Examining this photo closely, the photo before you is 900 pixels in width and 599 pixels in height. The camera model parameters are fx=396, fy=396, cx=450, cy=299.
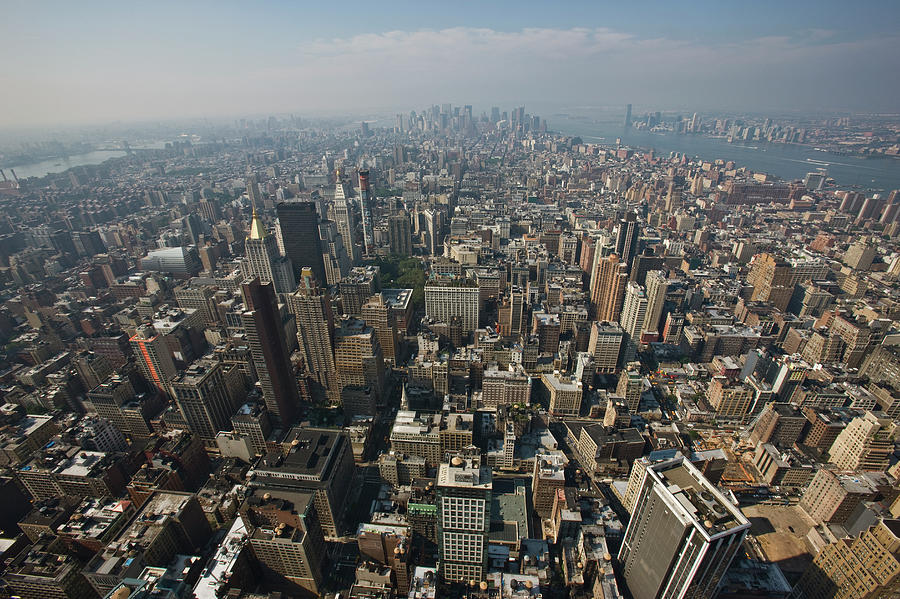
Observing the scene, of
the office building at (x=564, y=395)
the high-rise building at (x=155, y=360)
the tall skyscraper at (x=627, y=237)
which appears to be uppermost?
the tall skyscraper at (x=627, y=237)

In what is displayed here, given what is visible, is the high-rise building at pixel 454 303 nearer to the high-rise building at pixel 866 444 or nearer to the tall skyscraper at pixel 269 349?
the tall skyscraper at pixel 269 349

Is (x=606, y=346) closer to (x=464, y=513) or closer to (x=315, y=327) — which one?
(x=464, y=513)

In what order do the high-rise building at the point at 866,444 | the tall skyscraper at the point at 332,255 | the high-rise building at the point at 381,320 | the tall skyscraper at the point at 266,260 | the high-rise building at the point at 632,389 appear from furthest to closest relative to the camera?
the tall skyscraper at the point at 332,255 → the tall skyscraper at the point at 266,260 → the high-rise building at the point at 381,320 → the high-rise building at the point at 632,389 → the high-rise building at the point at 866,444

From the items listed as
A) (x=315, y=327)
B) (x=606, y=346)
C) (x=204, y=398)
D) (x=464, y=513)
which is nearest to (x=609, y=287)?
(x=606, y=346)

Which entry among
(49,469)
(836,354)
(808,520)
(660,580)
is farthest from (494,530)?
(836,354)

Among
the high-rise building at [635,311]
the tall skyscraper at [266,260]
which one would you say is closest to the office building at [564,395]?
the high-rise building at [635,311]

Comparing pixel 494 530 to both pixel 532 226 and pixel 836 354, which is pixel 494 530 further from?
pixel 532 226

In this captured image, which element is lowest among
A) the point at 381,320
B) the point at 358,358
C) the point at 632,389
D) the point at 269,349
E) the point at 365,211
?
the point at 632,389
